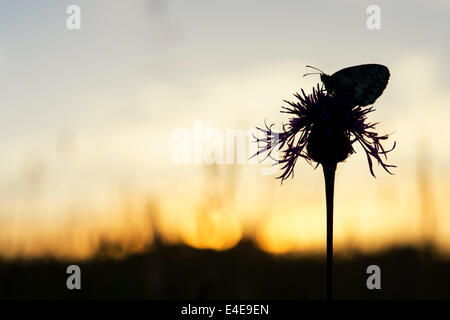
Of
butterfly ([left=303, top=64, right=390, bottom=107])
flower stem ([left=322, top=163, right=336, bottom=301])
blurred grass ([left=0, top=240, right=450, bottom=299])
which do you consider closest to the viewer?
flower stem ([left=322, top=163, right=336, bottom=301])

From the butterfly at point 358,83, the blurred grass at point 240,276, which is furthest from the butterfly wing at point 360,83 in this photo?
the blurred grass at point 240,276

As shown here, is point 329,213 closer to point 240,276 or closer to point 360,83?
point 360,83

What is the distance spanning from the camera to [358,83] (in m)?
3.11

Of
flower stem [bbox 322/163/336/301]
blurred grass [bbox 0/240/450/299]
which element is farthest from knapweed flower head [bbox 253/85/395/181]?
blurred grass [bbox 0/240/450/299]

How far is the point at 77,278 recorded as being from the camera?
15.1ft

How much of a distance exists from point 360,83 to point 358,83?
1 centimetres

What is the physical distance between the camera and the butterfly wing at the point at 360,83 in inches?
121

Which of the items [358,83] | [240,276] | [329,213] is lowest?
[240,276]

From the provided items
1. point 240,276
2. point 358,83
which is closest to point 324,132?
point 358,83

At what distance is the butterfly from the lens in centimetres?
307

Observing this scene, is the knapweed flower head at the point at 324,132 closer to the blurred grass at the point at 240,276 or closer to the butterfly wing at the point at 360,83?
the butterfly wing at the point at 360,83

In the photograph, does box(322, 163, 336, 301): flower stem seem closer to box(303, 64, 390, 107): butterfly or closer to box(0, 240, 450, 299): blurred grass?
box(303, 64, 390, 107): butterfly
